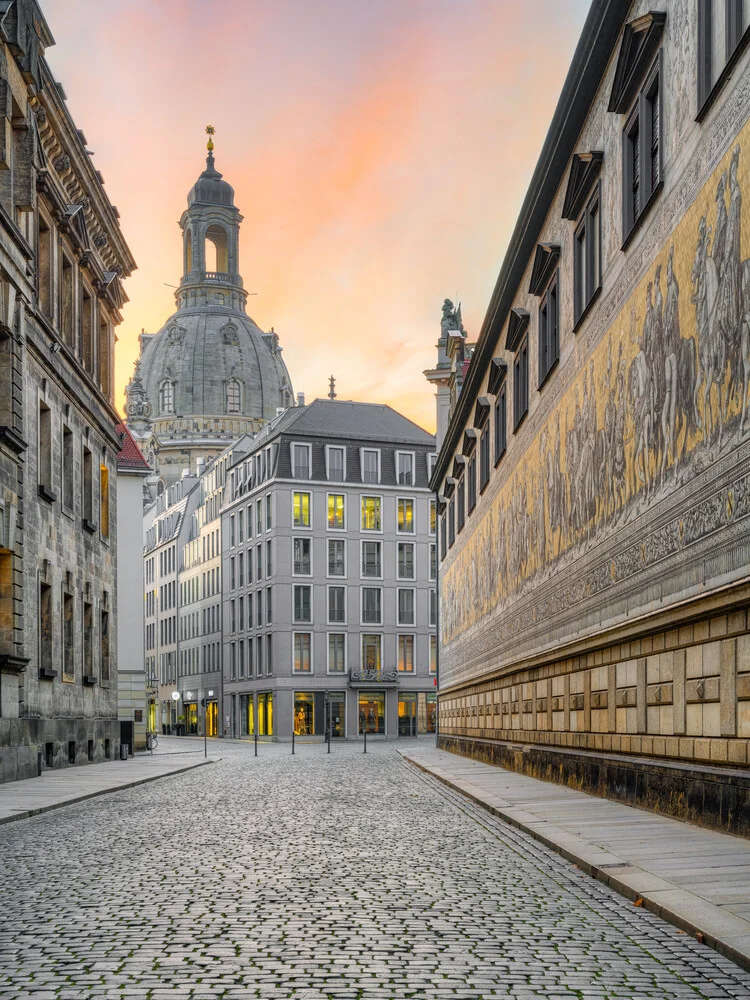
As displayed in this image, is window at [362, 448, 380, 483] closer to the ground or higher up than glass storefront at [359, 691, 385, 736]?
higher up

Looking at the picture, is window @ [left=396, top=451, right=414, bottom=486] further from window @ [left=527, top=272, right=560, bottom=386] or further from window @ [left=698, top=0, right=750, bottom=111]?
window @ [left=698, top=0, right=750, bottom=111]

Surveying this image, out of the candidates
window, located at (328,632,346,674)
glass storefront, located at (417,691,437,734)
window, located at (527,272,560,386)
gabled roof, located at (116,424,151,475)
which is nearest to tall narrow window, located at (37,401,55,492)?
window, located at (527,272,560,386)

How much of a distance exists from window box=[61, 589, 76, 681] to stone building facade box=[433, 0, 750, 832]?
41.0ft

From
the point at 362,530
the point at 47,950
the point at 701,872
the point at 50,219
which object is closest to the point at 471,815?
the point at 701,872

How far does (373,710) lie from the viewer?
8444cm

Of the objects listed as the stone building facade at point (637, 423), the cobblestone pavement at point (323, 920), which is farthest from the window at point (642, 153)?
the cobblestone pavement at point (323, 920)

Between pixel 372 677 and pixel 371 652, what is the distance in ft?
6.75

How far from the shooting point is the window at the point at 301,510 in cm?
8412

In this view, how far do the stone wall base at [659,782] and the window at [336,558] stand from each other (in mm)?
57578

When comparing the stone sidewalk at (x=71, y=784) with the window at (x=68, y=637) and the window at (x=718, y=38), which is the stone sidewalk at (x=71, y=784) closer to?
the window at (x=68, y=637)

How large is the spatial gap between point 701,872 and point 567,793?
10840 mm

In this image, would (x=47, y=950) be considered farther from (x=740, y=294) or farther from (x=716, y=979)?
(x=740, y=294)

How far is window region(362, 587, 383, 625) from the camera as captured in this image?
85812mm

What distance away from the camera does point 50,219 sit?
35.2 m
